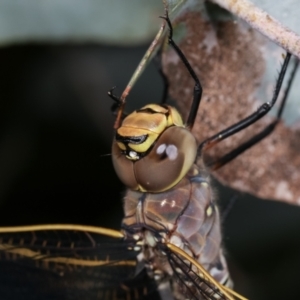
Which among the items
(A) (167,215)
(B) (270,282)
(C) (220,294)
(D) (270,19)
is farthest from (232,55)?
(B) (270,282)

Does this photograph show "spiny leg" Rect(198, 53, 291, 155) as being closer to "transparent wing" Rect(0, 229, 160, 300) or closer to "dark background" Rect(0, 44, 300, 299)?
"transparent wing" Rect(0, 229, 160, 300)

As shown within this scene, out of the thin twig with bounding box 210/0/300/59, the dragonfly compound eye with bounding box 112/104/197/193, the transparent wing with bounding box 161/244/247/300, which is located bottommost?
the transparent wing with bounding box 161/244/247/300

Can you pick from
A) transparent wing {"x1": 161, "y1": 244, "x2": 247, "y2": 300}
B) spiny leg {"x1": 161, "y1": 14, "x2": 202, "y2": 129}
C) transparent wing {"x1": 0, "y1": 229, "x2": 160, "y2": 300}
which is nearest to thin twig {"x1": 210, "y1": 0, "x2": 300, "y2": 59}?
spiny leg {"x1": 161, "y1": 14, "x2": 202, "y2": 129}

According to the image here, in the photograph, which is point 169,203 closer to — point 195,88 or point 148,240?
point 148,240

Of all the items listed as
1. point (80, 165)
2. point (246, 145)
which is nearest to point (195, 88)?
point (246, 145)

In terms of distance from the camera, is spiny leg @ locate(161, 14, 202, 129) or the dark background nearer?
spiny leg @ locate(161, 14, 202, 129)

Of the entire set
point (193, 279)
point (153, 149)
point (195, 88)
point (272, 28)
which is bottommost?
point (193, 279)

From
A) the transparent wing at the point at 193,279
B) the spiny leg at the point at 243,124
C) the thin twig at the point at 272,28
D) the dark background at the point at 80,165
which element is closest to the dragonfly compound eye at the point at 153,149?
the spiny leg at the point at 243,124
